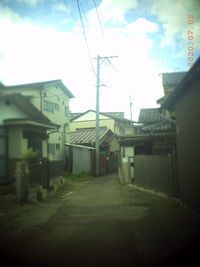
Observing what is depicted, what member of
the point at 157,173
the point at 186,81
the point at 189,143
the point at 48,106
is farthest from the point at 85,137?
the point at 186,81

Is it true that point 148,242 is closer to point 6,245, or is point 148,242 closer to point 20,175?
point 6,245

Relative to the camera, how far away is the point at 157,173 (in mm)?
9562

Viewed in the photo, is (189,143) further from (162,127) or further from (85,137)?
(85,137)

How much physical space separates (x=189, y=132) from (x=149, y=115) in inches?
862

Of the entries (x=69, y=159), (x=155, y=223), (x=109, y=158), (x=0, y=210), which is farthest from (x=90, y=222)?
(x=109, y=158)

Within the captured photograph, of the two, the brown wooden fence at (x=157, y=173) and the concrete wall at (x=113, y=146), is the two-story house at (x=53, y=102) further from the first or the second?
the brown wooden fence at (x=157, y=173)

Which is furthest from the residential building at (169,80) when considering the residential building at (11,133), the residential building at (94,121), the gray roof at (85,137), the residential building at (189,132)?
the residential building at (94,121)

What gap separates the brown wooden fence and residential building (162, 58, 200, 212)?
3.75 feet

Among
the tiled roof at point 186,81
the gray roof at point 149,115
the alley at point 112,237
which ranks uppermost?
the gray roof at point 149,115

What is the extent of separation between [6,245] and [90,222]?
2.23 m

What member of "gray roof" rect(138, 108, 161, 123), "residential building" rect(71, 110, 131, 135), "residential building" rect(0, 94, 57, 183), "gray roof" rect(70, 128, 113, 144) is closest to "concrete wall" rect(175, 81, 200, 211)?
"residential building" rect(0, 94, 57, 183)

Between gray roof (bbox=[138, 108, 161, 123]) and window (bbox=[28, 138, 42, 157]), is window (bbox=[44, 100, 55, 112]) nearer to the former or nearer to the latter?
window (bbox=[28, 138, 42, 157])

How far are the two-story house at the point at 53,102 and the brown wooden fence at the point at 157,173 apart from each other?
7.66 m

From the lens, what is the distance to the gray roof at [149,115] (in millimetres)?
26336
